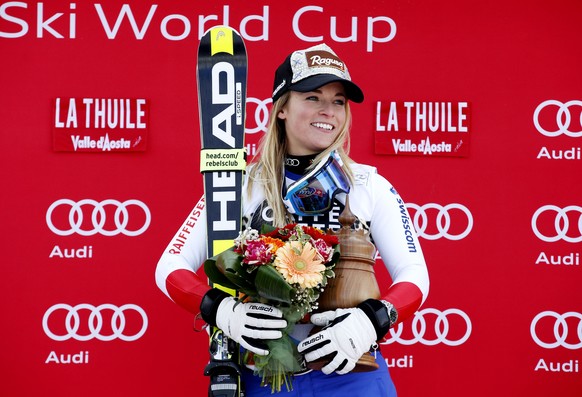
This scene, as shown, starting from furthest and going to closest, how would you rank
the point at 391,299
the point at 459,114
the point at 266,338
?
the point at 459,114 < the point at 391,299 < the point at 266,338

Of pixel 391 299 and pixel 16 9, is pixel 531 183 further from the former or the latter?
pixel 16 9

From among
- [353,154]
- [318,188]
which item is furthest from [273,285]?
[353,154]

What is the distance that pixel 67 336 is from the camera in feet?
13.5

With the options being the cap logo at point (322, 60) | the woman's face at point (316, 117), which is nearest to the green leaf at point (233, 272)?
the woman's face at point (316, 117)

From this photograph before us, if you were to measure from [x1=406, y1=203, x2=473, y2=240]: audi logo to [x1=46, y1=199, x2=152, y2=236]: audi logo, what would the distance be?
4.02ft

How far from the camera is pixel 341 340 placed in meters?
2.37

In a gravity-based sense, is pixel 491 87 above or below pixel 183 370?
above

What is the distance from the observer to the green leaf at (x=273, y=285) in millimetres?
2316

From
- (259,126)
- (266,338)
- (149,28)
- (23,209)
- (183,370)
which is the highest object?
(149,28)

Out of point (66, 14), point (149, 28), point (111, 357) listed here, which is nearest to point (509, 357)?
point (111, 357)

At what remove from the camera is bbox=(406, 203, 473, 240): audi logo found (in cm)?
410

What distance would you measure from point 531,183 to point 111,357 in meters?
2.06

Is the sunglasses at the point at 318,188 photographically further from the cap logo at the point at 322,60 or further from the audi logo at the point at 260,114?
the audi logo at the point at 260,114

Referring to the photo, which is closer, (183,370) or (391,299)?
(391,299)
